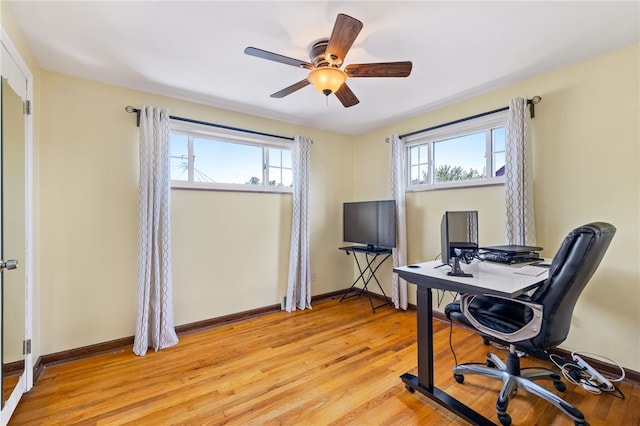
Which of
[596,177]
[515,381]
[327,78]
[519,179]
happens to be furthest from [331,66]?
[515,381]

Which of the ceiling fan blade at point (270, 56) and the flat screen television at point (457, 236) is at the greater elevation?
the ceiling fan blade at point (270, 56)

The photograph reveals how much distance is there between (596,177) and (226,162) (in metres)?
3.33

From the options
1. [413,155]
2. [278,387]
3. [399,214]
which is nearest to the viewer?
[278,387]

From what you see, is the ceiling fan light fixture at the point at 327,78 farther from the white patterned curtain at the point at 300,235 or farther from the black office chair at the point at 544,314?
the white patterned curtain at the point at 300,235

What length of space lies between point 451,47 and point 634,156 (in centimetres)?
150

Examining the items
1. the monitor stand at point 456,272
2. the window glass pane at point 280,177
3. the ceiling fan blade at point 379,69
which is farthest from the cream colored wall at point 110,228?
the monitor stand at point 456,272

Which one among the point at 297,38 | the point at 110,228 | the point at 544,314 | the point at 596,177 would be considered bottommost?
the point at 544,314

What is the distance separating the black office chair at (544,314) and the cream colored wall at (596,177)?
26.6 inches

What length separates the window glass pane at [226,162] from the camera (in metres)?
3.04

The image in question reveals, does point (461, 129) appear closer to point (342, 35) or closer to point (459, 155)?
point (459, 155)

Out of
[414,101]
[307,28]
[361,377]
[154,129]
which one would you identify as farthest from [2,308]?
[414,101]

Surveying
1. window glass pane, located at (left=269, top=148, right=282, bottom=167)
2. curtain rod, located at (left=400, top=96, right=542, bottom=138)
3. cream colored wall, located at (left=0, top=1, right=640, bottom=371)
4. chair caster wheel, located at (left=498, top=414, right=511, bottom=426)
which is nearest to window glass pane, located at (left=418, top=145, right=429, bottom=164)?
curtain rod, located at (left=400, top=96, right=542, bottom=138)

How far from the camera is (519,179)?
2432 millimetres

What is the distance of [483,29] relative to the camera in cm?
183
